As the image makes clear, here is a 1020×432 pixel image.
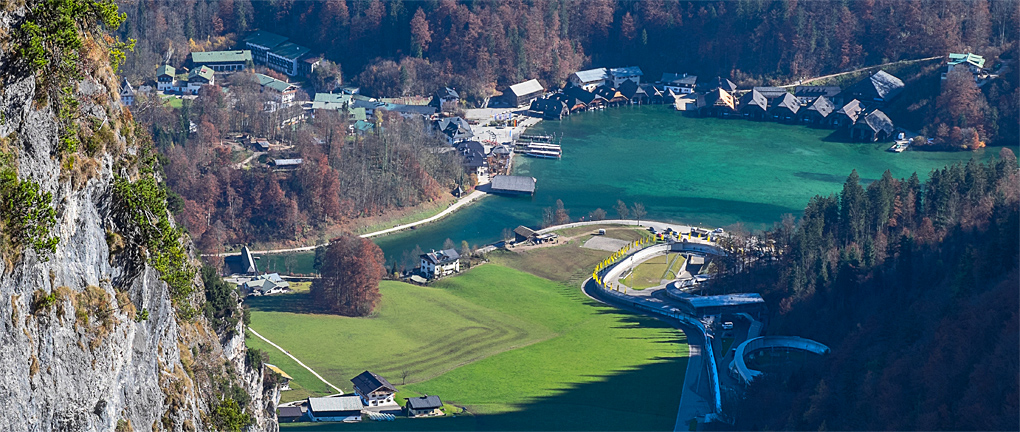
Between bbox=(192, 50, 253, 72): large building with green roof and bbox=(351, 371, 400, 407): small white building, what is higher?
bbox=(192, 50, 253, 72): large building with green roof

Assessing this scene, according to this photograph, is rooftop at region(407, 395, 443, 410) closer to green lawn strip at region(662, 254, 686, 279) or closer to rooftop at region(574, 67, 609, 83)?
green lawn strip at region(662, 254, 686, 279)

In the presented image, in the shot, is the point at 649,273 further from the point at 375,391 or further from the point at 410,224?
the point at 375,391

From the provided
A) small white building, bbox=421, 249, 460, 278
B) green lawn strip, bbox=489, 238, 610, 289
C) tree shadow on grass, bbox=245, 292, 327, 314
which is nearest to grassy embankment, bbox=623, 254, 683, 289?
green lawn strip, bbox=489, 238, 610, 289

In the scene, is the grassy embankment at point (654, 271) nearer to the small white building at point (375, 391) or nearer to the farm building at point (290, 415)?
the small white building at point (375, 391)

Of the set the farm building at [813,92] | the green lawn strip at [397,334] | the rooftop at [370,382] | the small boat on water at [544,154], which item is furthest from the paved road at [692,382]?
the farm building at [813,92]

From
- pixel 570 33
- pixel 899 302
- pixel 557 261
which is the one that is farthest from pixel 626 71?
pixel 899 302

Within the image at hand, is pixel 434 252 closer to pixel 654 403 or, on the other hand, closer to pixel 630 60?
pixel 654 403

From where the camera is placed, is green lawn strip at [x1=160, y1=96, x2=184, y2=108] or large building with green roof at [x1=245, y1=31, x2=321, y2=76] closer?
green lawn strip at [x1=160, y1=96, x2=184, y2=108]
